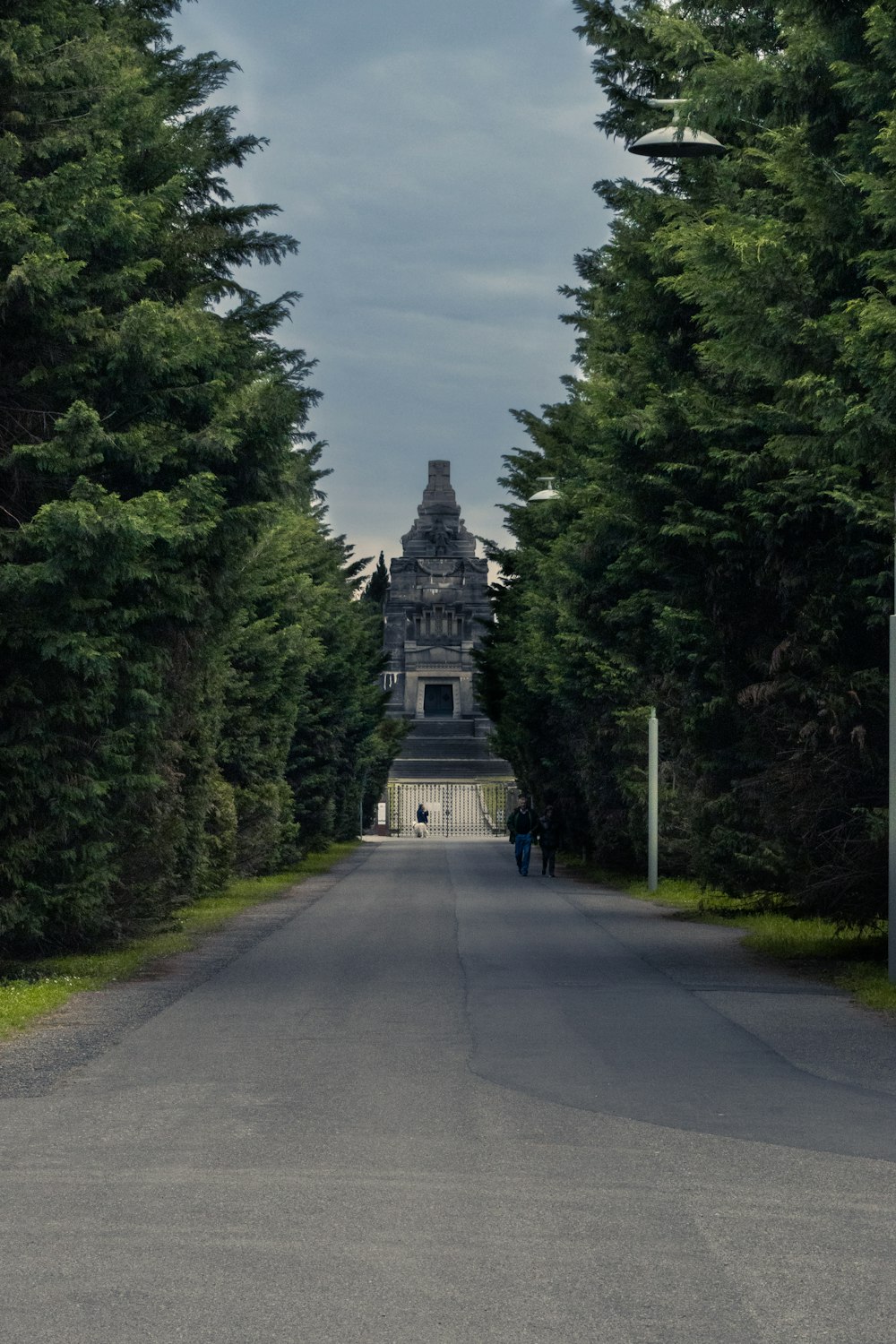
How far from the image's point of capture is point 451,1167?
8.18 m

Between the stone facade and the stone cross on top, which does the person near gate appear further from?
the stone cross on top

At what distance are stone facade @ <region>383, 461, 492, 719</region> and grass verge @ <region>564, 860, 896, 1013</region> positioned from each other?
4422 inches

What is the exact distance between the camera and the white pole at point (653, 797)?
33.7 metres

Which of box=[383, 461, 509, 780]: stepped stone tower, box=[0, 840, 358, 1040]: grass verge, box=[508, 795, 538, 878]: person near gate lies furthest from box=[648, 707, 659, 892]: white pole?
box=[383, 461, 509, 780]: stepped stone tower

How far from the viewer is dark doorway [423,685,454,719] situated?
485ft

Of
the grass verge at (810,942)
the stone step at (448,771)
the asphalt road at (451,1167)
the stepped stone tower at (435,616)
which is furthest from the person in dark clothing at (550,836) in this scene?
the stepped stone tower at (435,616)

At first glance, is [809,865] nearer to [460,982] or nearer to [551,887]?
[460,982]

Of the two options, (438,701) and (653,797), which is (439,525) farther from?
(653,797)

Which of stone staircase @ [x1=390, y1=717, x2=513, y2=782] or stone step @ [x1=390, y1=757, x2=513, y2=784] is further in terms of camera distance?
stone staircase @ [x1=390, y1=717, x2=513, y2=782]

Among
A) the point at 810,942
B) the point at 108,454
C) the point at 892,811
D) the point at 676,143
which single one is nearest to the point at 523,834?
the point at 810,942

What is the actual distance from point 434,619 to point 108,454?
13030 centimetres

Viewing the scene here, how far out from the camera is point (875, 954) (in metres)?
20.0

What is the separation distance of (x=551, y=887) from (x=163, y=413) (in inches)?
865

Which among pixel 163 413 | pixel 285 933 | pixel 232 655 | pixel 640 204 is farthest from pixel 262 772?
pixel 163 413
